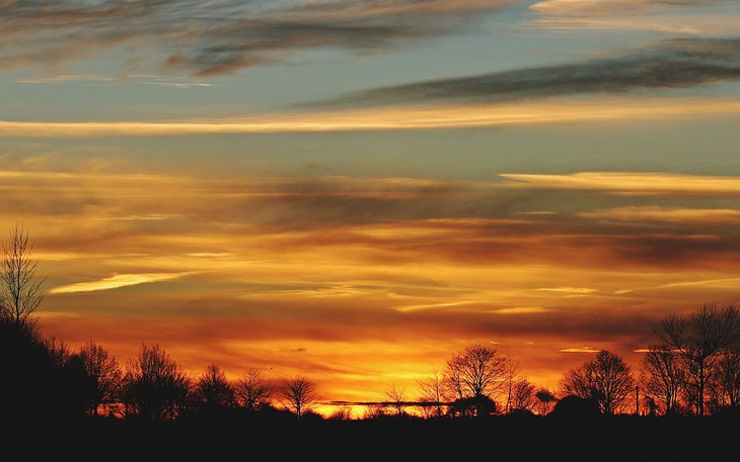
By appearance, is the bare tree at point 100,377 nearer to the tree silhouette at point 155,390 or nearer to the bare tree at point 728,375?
the tree silhouette at point 155,390

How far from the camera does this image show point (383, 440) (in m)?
106

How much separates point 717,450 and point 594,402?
60.4 m

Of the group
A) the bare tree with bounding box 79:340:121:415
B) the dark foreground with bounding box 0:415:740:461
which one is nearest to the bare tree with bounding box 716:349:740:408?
the dark foreground with bounding box 0:415:740:461

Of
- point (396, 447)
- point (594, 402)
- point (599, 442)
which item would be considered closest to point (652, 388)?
point (594, 402)

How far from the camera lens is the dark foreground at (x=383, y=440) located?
92.8 m

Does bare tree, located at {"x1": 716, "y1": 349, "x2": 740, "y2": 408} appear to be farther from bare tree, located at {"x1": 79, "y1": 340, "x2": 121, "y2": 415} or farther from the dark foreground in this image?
bare tree, located at {"x1": 79, "y1": 340, "x2": 121, "y2": 415}

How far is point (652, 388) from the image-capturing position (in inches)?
6078

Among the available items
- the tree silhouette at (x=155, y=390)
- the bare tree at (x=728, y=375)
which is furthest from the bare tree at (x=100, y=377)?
the bare tree at (x=728, y=375)

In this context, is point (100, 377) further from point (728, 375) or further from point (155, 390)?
point (728, 375)

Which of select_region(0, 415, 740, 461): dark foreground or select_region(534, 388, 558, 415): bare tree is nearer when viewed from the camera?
select_region(0, 415, 740, 461): dark foreground

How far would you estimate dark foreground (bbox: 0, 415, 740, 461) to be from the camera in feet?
304

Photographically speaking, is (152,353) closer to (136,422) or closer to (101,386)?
(101,386)

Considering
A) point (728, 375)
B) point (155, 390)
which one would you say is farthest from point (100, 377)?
point (728, 375)

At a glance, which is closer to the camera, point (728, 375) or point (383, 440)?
point (383, 440)
